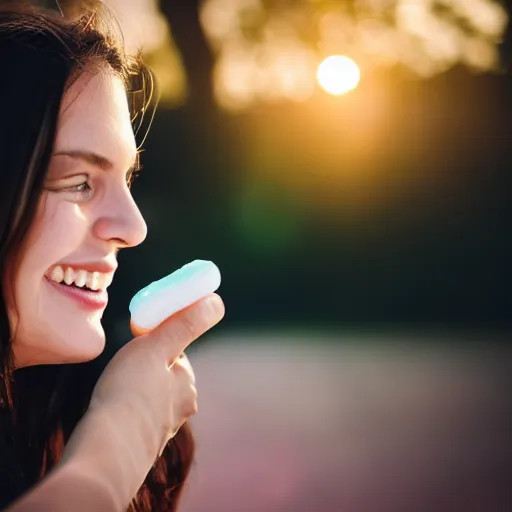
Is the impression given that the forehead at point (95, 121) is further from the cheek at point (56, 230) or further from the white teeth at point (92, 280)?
the white teeth at point (92, 280)

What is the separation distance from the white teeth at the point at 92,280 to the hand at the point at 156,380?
8.7 inches

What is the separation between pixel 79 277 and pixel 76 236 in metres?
0.10

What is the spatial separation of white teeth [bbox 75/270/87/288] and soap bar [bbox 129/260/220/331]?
0.49 feet

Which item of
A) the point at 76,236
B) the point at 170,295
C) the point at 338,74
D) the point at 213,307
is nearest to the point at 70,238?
the point at 76,236

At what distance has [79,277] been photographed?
2201 millimetres

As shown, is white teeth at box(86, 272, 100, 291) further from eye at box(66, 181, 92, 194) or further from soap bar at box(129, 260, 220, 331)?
eye at box(66, 181, 92, 194)

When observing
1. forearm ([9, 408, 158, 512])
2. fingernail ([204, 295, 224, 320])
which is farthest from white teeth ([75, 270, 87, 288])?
forearm ([9, 408, 158, 512])

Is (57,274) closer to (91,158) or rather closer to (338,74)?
(91,158)

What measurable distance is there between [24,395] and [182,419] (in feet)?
2.33

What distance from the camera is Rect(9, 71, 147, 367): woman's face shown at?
7.02 ft

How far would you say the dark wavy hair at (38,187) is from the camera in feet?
6.96

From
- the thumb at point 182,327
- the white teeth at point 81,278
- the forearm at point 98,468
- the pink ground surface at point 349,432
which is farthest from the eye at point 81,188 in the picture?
the pink ground surface at point 349,432

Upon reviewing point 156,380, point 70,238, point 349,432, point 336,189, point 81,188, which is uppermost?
point 81,188

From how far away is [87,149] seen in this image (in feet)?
7.30
